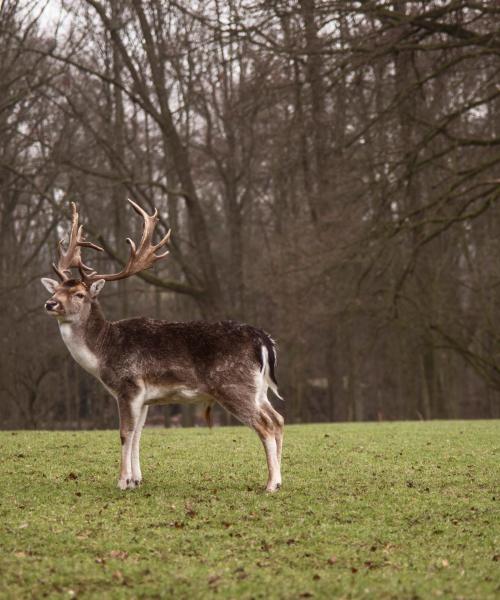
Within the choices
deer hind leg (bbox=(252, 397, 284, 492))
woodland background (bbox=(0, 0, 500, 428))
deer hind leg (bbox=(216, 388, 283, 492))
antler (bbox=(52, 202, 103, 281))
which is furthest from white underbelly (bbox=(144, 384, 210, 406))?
woodland background (bbox=(0, 0, 500, 428))

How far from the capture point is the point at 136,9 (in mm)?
25438

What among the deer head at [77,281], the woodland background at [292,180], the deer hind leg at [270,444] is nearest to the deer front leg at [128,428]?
the deer head at [77,281]

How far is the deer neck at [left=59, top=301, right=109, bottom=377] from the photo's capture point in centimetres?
997

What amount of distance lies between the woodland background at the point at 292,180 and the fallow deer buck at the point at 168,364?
9.39 metres

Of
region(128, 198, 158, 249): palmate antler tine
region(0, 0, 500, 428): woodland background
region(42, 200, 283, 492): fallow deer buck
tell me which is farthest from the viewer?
region(0, 0, 500, 428): woodland background

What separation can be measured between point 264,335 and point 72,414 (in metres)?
28.9

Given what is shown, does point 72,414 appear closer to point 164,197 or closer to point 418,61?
point 164,197

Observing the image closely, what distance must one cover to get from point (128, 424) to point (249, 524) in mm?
1972

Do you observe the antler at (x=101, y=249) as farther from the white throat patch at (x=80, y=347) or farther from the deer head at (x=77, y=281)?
the white throat patch at (x=80, y=347)

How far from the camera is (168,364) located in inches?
382

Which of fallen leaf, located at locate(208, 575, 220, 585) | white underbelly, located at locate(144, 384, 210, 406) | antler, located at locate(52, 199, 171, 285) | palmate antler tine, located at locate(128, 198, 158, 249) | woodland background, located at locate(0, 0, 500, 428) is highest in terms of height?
woodland background, located at locate(0, 0, 500, 428)

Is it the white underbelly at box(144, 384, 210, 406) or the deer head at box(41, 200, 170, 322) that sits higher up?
the deer head at box(41, 200, 170, 322)

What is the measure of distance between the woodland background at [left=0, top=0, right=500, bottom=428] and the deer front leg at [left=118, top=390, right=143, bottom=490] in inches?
395

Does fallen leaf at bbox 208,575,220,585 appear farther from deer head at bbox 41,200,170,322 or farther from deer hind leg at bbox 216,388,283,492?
deer head at bbox 41,200,170,322
